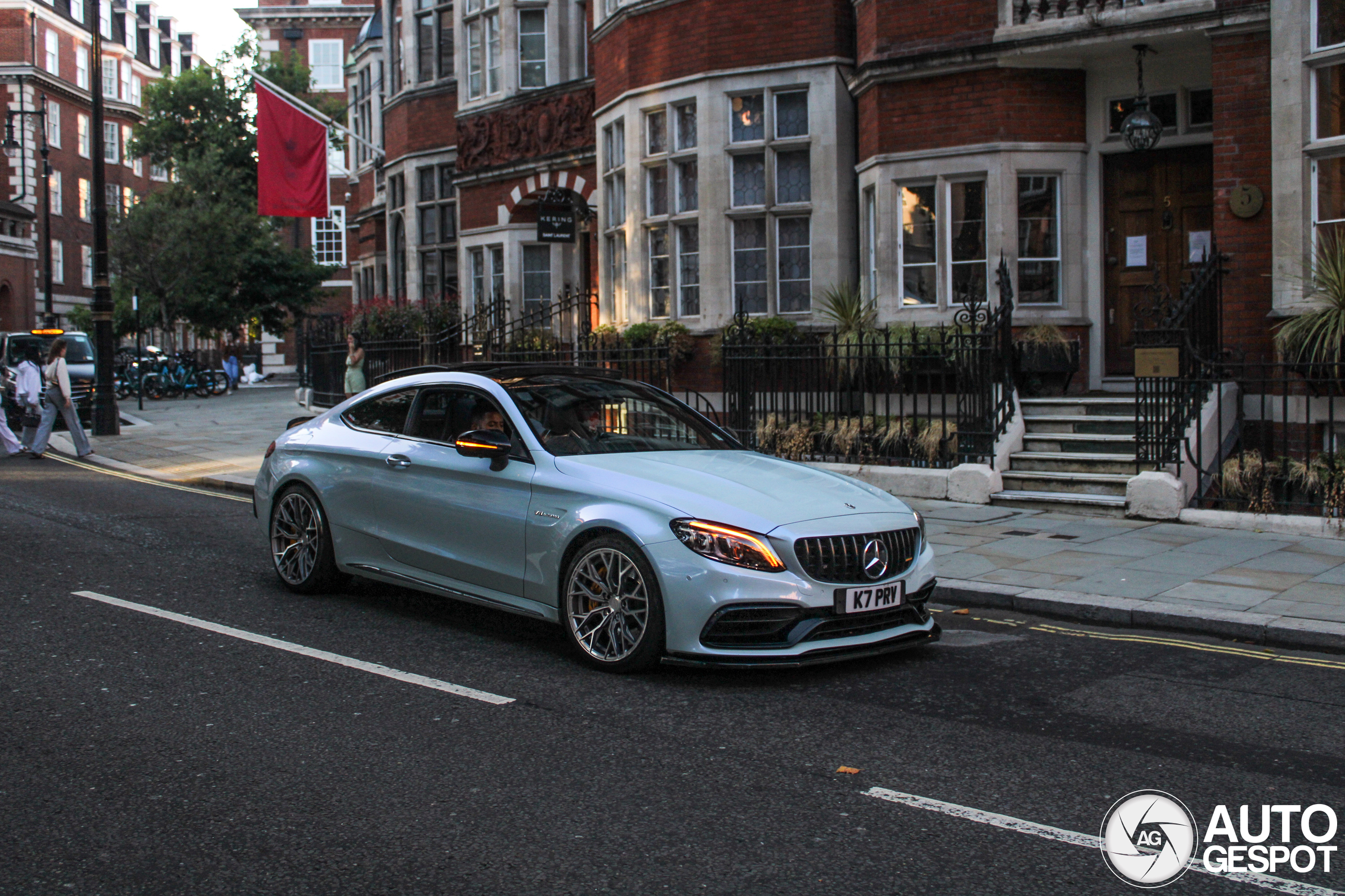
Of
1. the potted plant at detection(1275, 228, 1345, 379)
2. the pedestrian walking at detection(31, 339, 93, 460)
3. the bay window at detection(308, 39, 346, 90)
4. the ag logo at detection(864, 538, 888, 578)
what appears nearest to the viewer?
the ag logo at detection(864, 538, 888, 578)

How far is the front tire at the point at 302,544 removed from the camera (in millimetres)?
7914

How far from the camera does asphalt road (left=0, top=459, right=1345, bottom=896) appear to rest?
3.85 m

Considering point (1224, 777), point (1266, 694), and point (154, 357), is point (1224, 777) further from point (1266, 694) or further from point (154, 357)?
point (154, 357)

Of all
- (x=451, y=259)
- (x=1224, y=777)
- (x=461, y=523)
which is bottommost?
(x=1224, y=777)

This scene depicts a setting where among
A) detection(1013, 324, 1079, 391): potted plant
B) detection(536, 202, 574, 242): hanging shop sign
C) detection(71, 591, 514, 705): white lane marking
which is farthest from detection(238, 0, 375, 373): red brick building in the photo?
detection(71, 591, 514, 705): white lane marking

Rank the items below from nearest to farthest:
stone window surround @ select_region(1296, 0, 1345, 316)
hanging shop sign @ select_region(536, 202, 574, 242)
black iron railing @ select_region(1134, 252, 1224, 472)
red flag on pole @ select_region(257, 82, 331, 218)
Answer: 1. black iron railing @ select_region(1134, 252, 1224, 472)
2. stone window surround @ select_region(1296, 0, 1345, 316)
3. hanging shop sign @ select_region(536, 202, 574, 242)
4. red flag on pole @ select_region(257, 82, 331, 218)

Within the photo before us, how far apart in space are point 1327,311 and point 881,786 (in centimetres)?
865

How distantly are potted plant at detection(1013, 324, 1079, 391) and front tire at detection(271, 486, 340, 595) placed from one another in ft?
27.1

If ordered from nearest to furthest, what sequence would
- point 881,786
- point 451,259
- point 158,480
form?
point 881,786
point 158,480
point 451,259

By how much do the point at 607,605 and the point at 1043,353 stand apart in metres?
8.62

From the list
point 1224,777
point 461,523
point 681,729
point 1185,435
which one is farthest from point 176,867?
point 1185,435

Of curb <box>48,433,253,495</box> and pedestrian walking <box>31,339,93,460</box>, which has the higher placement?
pedestrian walking <box>31,339,93,460</box>

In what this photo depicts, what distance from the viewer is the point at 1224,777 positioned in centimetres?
472

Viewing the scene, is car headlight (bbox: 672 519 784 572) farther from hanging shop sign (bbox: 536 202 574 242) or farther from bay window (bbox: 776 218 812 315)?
hanging shop sign (bbox: 536 202 574 242)
